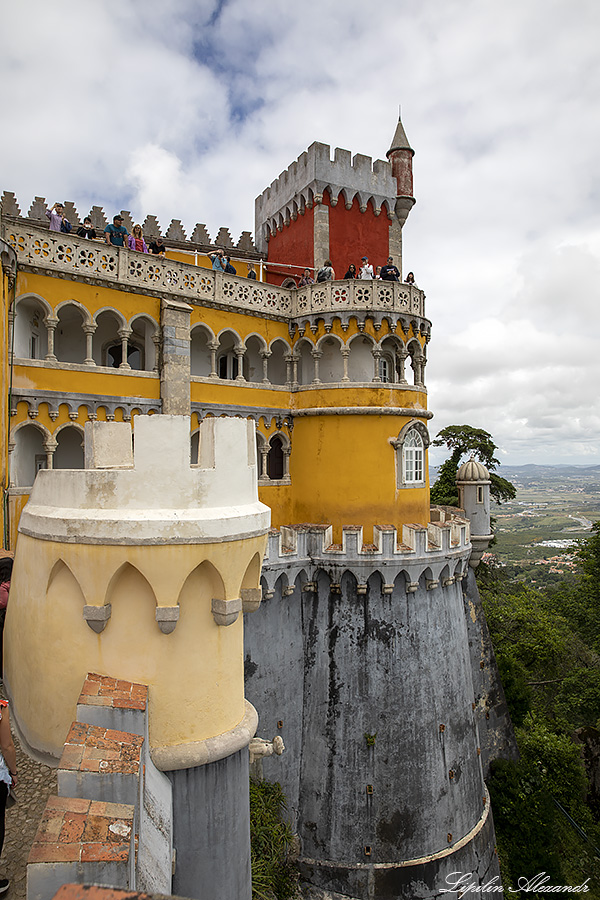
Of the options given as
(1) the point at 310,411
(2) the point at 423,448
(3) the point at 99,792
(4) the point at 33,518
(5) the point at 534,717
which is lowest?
(5) the point at 534,717

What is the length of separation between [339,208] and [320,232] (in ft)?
4.55

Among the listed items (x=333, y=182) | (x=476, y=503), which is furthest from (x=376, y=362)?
(x=476, y=503)

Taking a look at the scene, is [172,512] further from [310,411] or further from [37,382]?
[310,411]

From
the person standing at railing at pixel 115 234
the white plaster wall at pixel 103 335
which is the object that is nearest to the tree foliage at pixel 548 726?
the white plaster wall at pixel 103 335

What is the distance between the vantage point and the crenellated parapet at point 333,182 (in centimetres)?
1964

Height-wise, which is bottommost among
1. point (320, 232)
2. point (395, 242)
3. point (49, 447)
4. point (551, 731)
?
point (551, 731)

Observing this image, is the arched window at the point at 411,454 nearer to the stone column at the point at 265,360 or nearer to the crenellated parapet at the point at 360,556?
→ the crenellated parapet at the point at 360,556

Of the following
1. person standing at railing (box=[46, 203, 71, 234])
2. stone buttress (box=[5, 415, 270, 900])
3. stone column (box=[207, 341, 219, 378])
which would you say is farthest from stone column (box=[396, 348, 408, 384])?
stone buttress (box=[5, 415, 270, 900])

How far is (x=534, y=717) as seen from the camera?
23.8 m

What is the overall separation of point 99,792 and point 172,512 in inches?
91.6

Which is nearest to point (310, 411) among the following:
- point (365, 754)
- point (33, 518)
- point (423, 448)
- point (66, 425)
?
point (423, 448)

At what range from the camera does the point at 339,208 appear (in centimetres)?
2028

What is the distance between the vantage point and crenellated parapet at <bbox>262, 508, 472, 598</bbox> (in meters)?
16.0

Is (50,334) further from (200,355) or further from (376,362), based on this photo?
(376,362)
